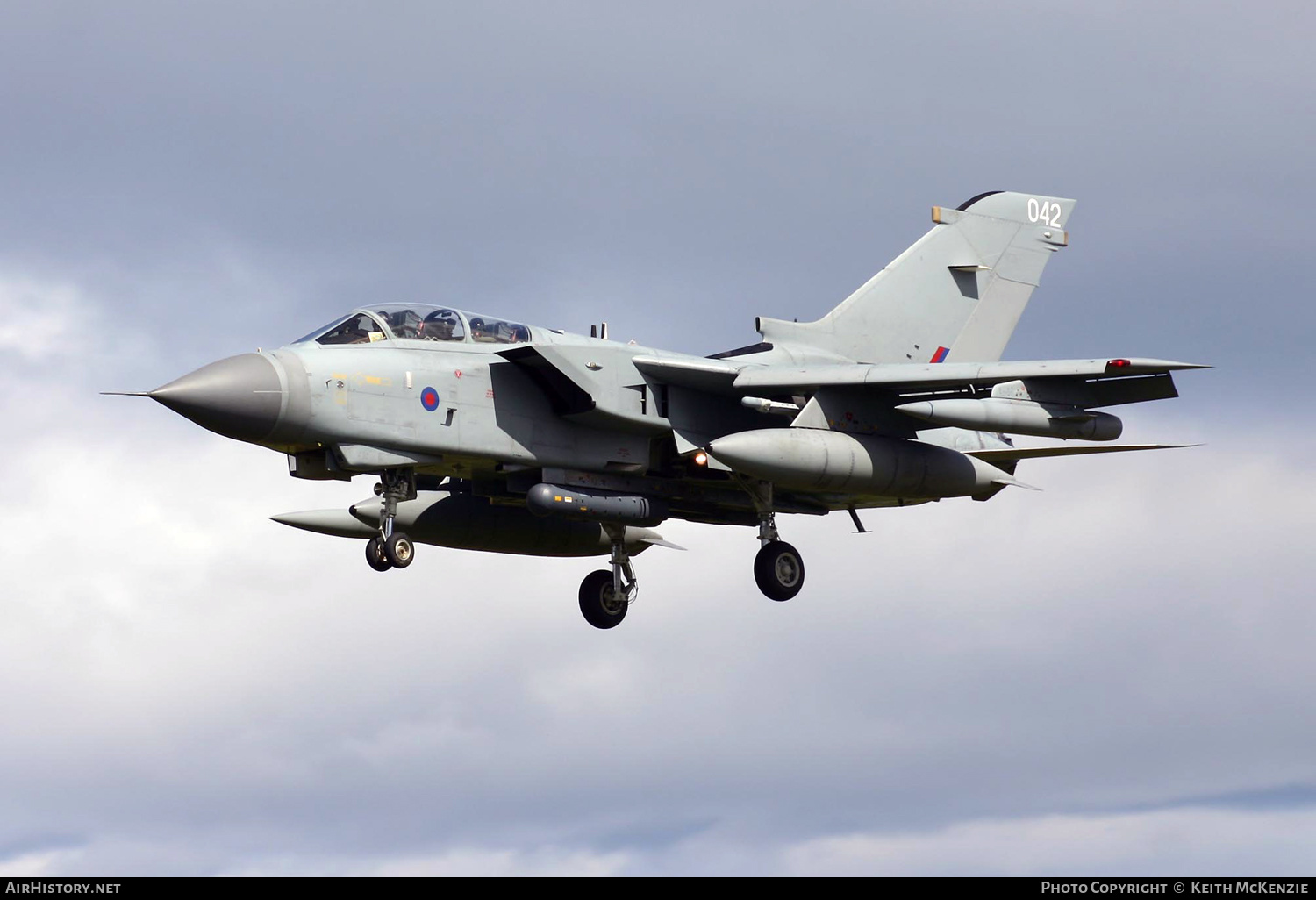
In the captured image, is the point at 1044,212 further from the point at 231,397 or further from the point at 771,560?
the point at 231,397

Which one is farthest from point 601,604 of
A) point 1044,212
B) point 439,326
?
point 1044,212

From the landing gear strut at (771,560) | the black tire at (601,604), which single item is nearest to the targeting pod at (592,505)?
the landing gear strut at (771,560)

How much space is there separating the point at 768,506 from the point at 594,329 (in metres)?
3.45

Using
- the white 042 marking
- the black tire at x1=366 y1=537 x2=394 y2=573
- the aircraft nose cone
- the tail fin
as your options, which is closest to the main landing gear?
the black tire at x1=366 y1=537 x2=394 y2=573

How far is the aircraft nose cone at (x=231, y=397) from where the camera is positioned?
64.3 ft

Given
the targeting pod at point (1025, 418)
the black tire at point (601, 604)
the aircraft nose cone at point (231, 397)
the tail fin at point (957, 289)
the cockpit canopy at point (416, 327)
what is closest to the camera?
the aircraft nose cone at point (231, 397)

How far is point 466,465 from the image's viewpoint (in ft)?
72.2

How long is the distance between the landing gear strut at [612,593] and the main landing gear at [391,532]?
15.0 feet

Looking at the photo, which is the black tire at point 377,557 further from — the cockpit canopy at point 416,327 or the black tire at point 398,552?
the cockpit canopy at point 416,327

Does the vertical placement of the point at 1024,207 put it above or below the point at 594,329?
above

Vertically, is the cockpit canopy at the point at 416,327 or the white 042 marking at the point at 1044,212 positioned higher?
the white 042 marking at the point at 1044,212

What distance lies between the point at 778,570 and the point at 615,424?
3364mm
